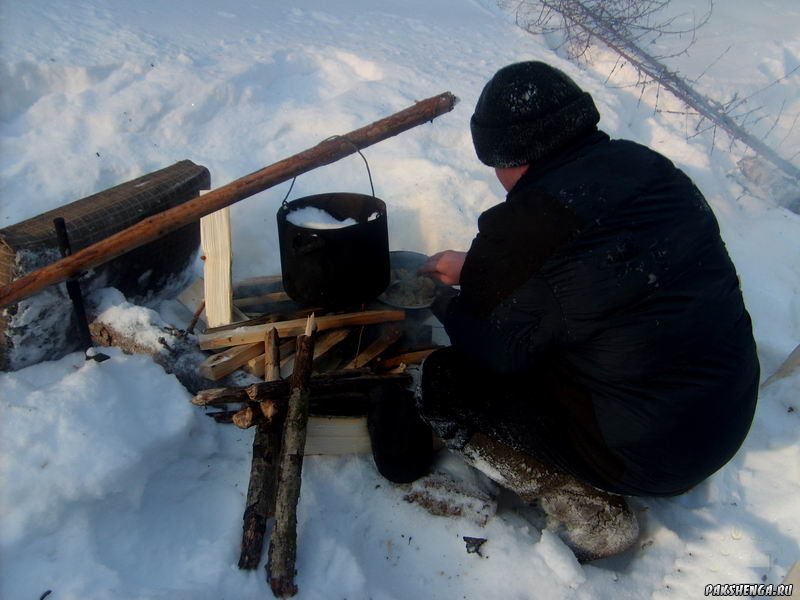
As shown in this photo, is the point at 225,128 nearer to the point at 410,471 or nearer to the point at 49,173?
the point at 49,173

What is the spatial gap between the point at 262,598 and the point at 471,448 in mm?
1116

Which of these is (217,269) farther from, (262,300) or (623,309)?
(623,309)

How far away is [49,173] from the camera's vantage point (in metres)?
4.41

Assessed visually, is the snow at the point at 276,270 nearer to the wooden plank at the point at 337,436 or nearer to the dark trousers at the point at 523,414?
the wooden plank at the point at 337,436

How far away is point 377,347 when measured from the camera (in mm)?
3283

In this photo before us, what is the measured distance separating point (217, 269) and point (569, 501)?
8.03 ft

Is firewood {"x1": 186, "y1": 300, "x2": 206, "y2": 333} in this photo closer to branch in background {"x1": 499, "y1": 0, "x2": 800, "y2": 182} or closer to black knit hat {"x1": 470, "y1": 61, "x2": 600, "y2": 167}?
black knit hat {"x1": 470, "y1": 61, "x2": 600, "y2": 167}

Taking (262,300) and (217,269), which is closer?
(217,269)

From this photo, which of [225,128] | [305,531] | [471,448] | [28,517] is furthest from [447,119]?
Result: [28,517]

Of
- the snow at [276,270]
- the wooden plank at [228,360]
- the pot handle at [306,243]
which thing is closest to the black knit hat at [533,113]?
the pot handle at [306,243]

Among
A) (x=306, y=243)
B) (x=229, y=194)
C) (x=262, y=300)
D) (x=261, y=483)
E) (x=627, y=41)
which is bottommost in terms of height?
(x=262, y=300)

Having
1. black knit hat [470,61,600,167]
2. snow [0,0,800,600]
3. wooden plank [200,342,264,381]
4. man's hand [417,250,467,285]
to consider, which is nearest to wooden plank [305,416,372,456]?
snow [0,0,800,600]

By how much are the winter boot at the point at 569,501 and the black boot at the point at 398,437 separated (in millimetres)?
263

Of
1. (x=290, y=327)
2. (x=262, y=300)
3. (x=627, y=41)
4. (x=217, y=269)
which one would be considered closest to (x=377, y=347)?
(x=290, y=327)
